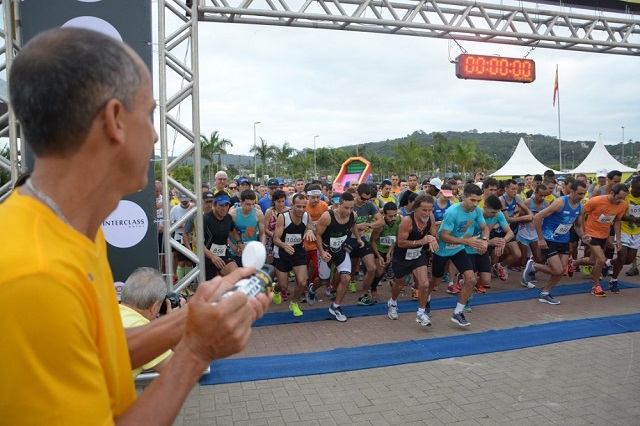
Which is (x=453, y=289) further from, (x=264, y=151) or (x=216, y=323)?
(x=264, y=151)

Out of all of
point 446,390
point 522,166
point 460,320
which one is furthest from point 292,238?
point 522,166

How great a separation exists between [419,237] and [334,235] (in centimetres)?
130

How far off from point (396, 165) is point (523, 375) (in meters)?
53.9

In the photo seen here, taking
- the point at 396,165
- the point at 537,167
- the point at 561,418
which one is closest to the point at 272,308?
the point at 561,418

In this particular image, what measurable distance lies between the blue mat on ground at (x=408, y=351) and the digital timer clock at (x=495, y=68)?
14.8 feet

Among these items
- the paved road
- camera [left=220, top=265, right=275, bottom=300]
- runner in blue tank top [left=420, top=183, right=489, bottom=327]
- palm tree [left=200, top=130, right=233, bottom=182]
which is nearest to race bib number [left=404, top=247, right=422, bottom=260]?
runner in blue tank top [left=420, top=183, right=489, bottom=327]

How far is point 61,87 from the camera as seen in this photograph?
0.89 meters

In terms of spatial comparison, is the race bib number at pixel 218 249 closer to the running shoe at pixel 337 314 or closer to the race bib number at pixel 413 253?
the running shoe at pixel 337 314

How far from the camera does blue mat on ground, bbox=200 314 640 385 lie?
4.98m

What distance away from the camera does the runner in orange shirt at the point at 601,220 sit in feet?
26.3

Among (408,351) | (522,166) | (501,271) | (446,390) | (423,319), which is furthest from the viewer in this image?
(522,166)

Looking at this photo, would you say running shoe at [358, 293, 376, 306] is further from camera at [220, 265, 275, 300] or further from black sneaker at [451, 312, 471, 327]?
camera at [220, 265, 275, 300]

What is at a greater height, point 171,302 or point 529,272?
point 171,302

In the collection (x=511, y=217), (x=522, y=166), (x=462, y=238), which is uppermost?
(x=522, y=166)
